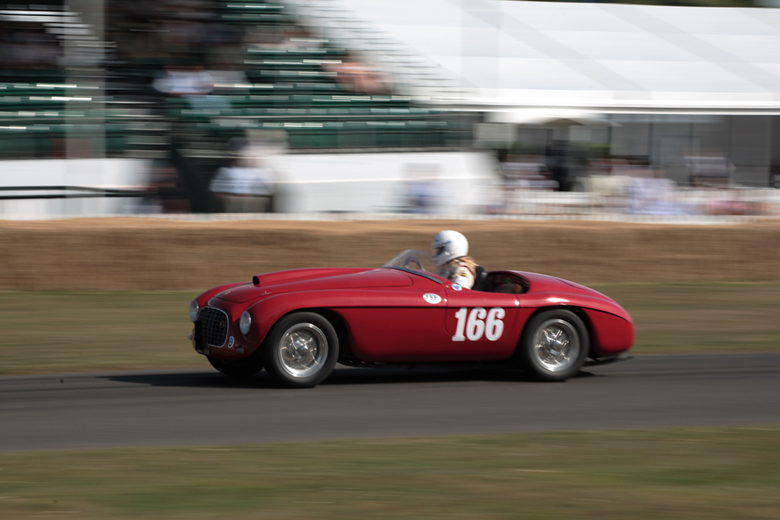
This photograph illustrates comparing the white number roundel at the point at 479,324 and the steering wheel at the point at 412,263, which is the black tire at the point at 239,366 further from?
the white number roundel at the point at 479,324

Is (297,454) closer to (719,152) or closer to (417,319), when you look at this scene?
(417,319)

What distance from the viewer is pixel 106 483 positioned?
418 cm

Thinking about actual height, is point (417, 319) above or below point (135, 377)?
above

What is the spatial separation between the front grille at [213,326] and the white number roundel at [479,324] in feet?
5.14

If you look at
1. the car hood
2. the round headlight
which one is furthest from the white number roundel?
the round headlight

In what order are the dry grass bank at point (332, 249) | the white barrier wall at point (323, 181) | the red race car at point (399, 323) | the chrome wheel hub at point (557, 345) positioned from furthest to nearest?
1. the white barrier wall at point (323, 181)
2. the dry grass bank at point (332, 249)
3. the chrome wheel hub at point (557, 345)
4. the red race car at point (399, 323)

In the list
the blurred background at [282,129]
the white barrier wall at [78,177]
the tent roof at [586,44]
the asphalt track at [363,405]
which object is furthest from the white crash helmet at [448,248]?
the tent roof at [586,44]

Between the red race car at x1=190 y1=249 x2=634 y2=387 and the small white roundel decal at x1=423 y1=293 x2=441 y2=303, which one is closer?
the red race car at x1=190 y1=249 x2=634 y2=387

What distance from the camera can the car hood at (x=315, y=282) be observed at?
6613mm

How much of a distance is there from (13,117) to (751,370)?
12.4 metres

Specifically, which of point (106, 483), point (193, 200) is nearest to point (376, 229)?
point (193, 200)

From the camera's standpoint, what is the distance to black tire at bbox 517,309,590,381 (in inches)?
277

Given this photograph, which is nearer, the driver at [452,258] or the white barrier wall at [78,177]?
the driver at [452,258]

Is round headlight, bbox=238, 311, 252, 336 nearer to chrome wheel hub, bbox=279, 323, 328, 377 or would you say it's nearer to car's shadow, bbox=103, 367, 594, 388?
chrome wheel hub, bbox=279, 323, 328, 377
